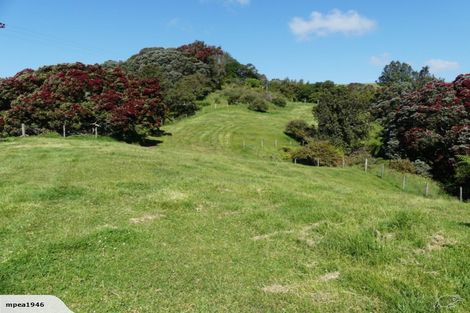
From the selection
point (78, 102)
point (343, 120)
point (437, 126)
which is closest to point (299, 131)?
point (343, 120)

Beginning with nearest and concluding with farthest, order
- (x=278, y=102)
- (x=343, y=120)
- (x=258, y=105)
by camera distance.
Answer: (x=343, y=120) → (x=258, y=105) → (x=278, y=102)

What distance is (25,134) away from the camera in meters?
39.2

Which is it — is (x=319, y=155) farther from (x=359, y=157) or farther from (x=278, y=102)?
(x=278, y=102)

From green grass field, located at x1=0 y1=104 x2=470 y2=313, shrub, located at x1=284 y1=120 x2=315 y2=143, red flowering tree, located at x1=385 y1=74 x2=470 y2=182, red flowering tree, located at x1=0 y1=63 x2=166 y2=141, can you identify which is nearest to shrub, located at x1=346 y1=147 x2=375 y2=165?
red flowering tree, located at x1=385 y1=74 x2=470 y2=182

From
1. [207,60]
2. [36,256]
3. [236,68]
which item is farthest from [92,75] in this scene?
[236,68]

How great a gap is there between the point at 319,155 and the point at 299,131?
16.0 m

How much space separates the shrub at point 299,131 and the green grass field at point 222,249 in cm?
4092

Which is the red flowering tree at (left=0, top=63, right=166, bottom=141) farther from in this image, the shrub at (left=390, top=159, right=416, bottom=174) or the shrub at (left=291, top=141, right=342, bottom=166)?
the shrub at (left=390, top=159, right=416, bottom=174)

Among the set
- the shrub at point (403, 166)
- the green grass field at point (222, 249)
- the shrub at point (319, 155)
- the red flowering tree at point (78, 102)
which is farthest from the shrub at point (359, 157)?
the green grass field at point (222, 249)

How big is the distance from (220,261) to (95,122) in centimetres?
3574

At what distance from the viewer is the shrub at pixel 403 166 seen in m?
40.2

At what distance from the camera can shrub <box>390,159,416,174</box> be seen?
132 ft

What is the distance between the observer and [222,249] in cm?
948

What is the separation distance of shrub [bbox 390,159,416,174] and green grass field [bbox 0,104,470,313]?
24.5 meters
